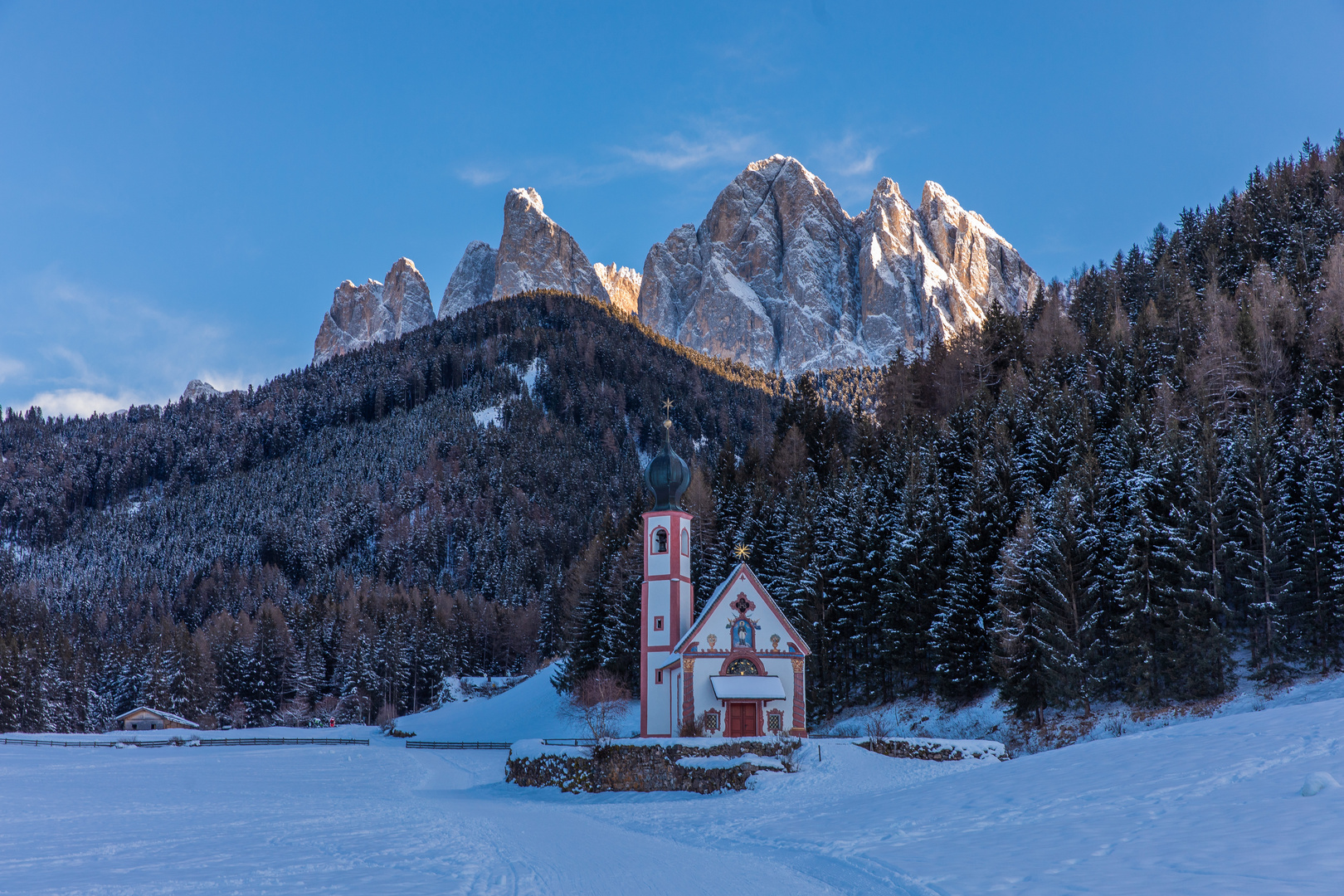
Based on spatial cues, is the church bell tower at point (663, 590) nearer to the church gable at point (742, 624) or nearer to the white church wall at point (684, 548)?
the white church wall at point (684, 548)

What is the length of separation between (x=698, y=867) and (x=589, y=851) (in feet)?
10.1

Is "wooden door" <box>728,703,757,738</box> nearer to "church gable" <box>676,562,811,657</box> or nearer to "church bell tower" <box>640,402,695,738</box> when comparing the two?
"church gable" <box>676,562,811,657</box>

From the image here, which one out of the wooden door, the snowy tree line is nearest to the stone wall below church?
the wooden door

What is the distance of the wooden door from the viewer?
1507 inches

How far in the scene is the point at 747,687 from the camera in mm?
38000

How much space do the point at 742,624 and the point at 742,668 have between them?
1838 millimetres

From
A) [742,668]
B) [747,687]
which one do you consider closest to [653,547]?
[742,668]

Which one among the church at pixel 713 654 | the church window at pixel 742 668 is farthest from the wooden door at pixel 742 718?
the church window at pixel 742 668

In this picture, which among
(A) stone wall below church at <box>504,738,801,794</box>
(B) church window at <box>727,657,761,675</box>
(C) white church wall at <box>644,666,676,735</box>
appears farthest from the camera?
(C) white church wall at <box>644,666,676,735</box>

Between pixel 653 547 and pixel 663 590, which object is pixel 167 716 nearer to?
pixel 653 547

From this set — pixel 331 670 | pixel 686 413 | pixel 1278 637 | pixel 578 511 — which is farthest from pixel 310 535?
pixel 1278 637

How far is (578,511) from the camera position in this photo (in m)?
149

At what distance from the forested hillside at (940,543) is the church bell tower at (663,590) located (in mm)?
9404

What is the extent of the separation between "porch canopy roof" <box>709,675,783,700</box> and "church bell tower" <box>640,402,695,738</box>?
3.11 meters
